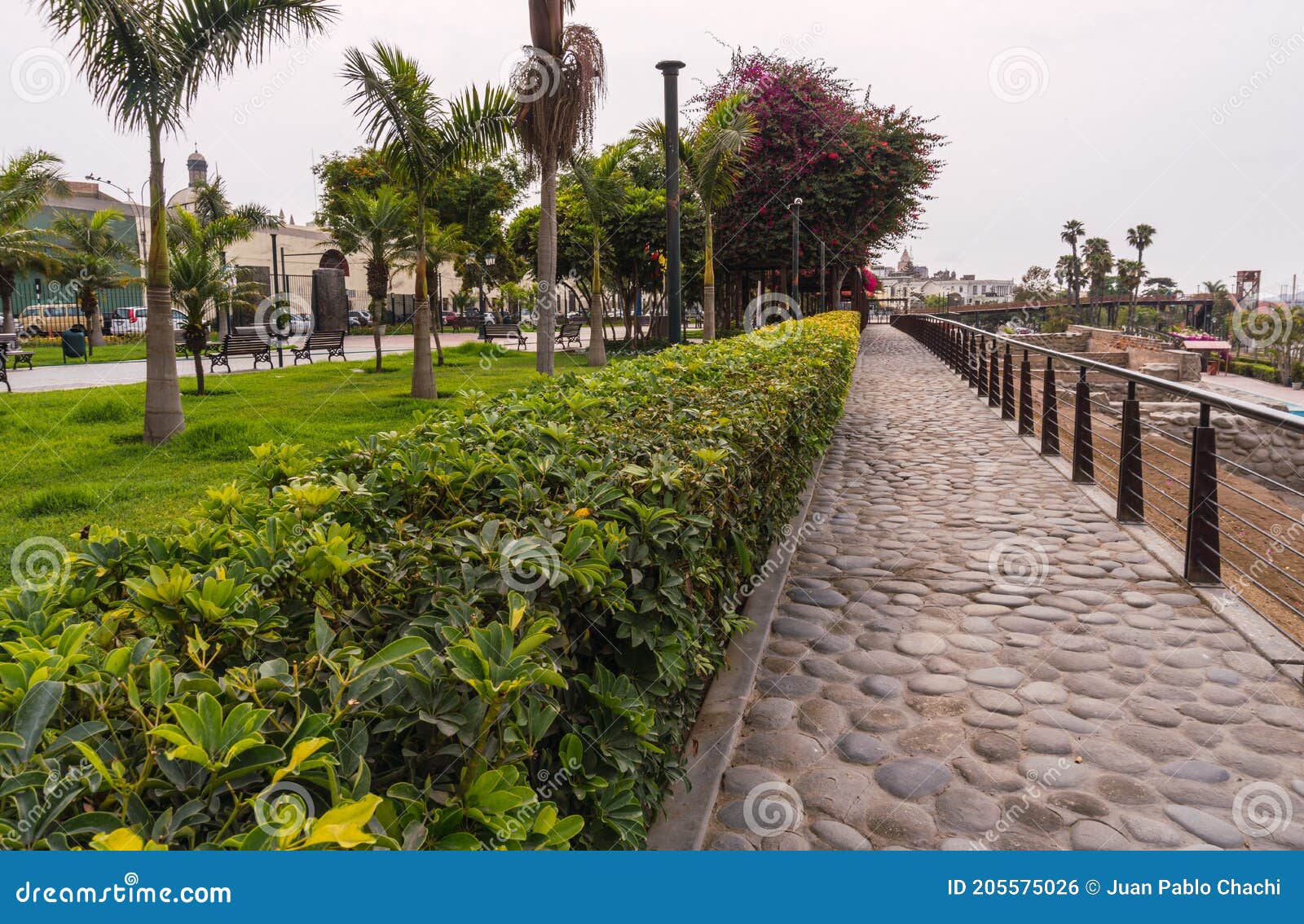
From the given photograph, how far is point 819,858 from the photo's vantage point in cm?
123

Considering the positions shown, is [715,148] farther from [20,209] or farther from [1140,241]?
[1140,241]

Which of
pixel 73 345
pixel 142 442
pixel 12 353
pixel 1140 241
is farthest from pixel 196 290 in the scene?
pixel 1140 241

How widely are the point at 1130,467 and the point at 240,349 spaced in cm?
1935

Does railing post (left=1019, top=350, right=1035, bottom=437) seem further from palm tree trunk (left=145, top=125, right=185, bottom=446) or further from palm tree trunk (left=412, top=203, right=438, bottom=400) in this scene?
palm tree trunk (left=145, top=125, right=185, bottom=446)

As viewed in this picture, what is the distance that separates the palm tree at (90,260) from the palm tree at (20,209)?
3.54 ft

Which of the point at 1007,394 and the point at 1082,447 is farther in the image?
the point at 1007,394

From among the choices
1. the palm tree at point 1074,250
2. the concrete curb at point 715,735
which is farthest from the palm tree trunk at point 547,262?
the palm tree at point 1074,250

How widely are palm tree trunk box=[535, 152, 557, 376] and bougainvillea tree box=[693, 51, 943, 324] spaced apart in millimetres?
17106

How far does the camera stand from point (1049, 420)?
10000 mm

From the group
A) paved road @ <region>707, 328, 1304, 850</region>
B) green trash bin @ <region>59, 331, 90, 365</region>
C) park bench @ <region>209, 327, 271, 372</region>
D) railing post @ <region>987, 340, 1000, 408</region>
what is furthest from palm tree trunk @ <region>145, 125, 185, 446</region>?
green trash bin @ <region>59, 331, 90, 365</region>

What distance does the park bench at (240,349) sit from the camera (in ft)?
66.8

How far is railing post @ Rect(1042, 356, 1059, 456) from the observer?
9828 mm

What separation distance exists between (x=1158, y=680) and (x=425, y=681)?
3737 mm

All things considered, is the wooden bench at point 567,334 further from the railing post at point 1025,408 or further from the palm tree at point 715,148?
the railing post at point 1025,408
